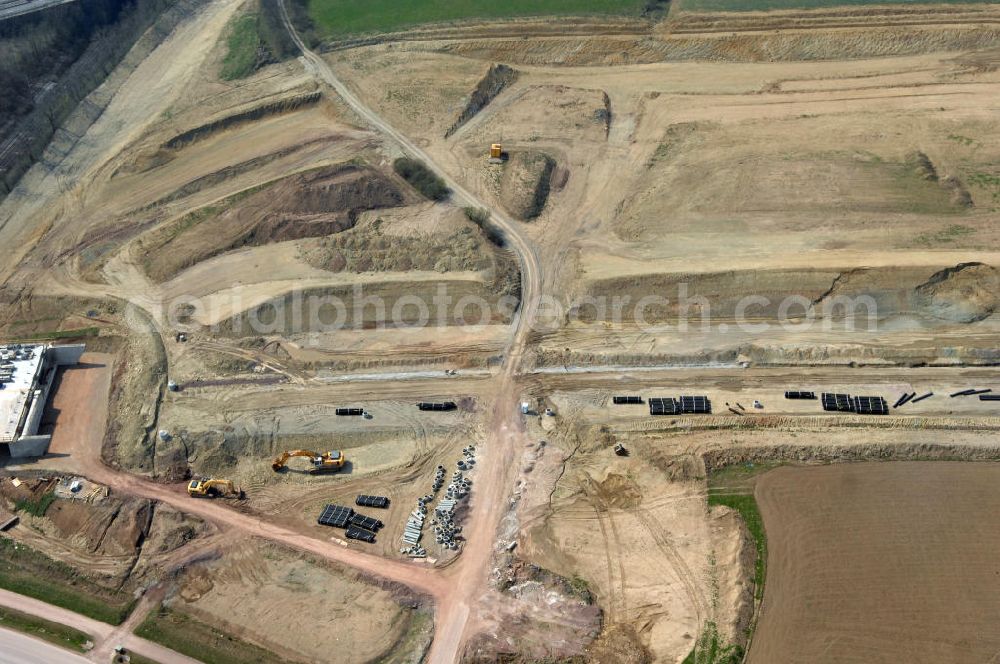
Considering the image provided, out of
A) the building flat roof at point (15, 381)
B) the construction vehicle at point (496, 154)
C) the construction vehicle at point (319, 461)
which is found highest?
the construction vehicle at point (496, 154)

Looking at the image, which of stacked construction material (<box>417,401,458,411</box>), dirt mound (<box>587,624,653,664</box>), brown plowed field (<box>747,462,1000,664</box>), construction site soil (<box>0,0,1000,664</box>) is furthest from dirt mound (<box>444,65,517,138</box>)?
dirt mound (<box>587,624,653,664</box>)

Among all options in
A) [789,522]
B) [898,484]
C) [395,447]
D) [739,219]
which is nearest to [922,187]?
[739,219]

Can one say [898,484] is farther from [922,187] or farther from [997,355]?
[922,187]

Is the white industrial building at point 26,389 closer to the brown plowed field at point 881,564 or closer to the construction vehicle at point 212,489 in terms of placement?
the construction vehicle at point 212,489

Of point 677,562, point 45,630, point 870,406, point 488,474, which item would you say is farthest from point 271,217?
point 870,406

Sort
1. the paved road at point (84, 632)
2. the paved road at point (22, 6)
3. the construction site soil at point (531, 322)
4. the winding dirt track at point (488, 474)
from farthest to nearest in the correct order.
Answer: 1. the paved road at point (22, 6)
2. the construction site soil at point (531, 322)
3. the winding dirt track at point (488, 474)
4. the paved road at point (84, 632)

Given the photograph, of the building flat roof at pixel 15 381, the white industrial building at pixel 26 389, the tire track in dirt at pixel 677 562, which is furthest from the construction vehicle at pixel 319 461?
the tire track in dirt at pixel 677 562

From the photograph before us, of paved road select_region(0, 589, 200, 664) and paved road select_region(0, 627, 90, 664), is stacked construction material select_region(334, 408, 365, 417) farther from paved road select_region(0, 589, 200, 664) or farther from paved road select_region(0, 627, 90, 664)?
paved road select_region(0, 627, 90, 664)
